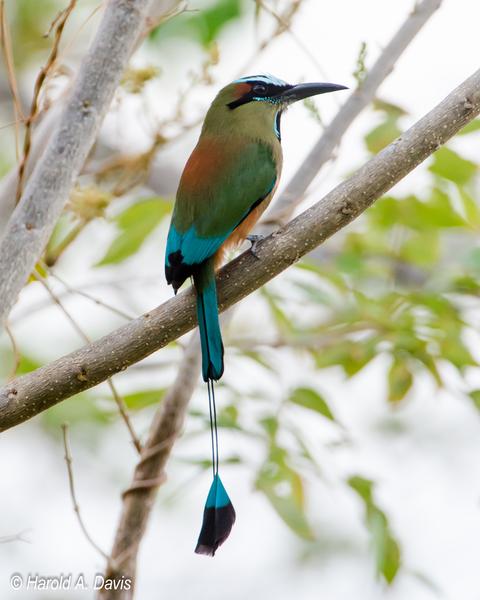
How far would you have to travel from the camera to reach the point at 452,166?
2.60m

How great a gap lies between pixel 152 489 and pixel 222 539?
460mm

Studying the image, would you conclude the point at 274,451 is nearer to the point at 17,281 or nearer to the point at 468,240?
the point at 17,281

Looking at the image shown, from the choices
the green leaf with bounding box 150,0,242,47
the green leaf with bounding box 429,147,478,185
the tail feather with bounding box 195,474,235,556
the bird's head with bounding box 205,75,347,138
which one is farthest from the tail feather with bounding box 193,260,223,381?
the green leaf with bounding box 150,0,242,47

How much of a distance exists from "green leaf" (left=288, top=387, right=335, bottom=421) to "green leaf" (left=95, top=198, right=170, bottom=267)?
0.60 m

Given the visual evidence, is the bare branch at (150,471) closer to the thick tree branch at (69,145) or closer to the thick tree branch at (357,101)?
the thick tree branch at (357,101)

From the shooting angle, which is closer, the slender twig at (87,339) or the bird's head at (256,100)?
the slender twig at (87,339)

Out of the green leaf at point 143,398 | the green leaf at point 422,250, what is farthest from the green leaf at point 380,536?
the green leaf at point 422,250

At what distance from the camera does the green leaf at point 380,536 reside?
2.35 meters

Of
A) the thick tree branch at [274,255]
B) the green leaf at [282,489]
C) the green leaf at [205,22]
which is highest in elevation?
the thick tree branch at [274,255]

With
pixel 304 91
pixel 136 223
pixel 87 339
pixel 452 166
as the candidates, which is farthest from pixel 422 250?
pixel 87 339

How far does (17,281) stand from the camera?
1.81m

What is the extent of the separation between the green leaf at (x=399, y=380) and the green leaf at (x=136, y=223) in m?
0.78

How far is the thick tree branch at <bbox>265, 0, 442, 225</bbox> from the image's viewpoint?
2.37m

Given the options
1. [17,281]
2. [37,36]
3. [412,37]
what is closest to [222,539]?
[17,281]
